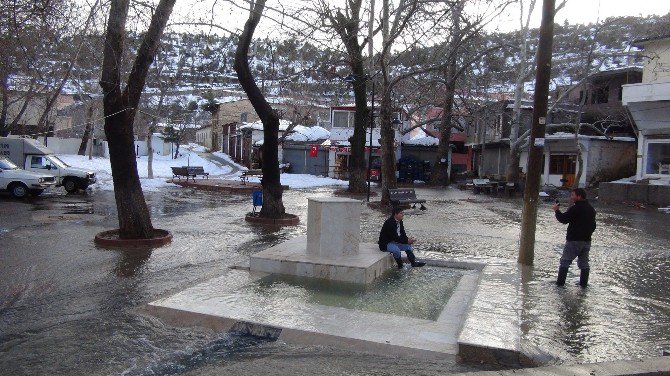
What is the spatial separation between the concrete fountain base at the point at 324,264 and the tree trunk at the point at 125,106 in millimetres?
4059

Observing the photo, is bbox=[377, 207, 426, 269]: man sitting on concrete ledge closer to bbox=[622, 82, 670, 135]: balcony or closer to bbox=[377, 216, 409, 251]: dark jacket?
bbox=[377, 216, 409, 251]: dark jacket

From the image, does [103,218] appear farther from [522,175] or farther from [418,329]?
[522,175]

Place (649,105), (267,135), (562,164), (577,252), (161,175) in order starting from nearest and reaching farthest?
(577,252) → (267,135) → (649,105) → (161,175) → (562,164)

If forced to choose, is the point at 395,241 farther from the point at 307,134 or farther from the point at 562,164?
the point at 307,134

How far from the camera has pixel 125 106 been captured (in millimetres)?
11672

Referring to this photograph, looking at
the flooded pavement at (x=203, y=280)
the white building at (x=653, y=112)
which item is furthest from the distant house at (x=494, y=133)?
the flooded pavement at (x=203, y=280)

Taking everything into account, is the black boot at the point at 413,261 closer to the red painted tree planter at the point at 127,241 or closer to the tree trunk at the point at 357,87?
the red painted tree planter at the point at 127,241

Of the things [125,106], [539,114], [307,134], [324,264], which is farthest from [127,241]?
[307,134]

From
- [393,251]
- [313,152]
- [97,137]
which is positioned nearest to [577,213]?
[393,251]

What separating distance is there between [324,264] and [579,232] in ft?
12.3

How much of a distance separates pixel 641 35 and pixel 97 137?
46.4m

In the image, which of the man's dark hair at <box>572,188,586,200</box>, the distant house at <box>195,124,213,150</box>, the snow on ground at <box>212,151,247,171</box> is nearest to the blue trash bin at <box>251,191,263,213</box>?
the man's dark hair at <box>572,188,586,200</box>

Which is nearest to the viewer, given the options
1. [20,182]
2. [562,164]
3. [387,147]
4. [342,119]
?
[20,182]

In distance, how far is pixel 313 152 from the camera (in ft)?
149
